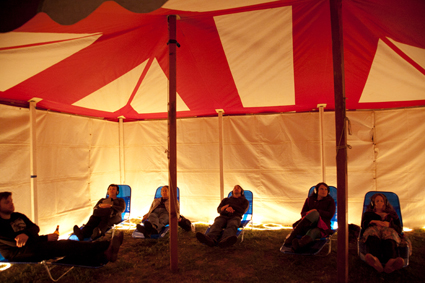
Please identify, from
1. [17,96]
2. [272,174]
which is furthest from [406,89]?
[17,96]

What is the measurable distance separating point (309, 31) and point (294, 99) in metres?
1.65

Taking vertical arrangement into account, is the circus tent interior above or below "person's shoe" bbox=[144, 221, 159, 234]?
above

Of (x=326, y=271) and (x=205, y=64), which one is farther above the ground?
(x=205, y=64)

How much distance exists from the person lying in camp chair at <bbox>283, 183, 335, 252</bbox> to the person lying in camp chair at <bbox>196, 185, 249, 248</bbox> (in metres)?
0.68

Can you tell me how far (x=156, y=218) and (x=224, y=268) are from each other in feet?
4.27

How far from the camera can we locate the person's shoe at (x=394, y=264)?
7.81ft

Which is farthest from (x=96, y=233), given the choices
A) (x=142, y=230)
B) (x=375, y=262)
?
(x=375, y=262)

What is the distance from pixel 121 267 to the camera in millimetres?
2998

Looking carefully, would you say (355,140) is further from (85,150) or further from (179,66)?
(85,150)

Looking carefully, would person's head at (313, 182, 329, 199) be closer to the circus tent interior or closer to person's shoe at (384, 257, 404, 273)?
the circus tent interior

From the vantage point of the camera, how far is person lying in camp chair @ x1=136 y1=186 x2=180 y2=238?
3.44 m

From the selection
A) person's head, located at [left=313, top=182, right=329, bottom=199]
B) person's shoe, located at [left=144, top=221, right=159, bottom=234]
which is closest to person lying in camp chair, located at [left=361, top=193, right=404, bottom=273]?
person's head, located at [left=313, top=182, right=329, bottom=199]

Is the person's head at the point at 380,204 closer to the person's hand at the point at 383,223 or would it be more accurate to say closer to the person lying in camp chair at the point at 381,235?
the person lying in camp chair at the point at 381,235

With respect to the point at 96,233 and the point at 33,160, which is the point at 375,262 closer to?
the point at 96,233
